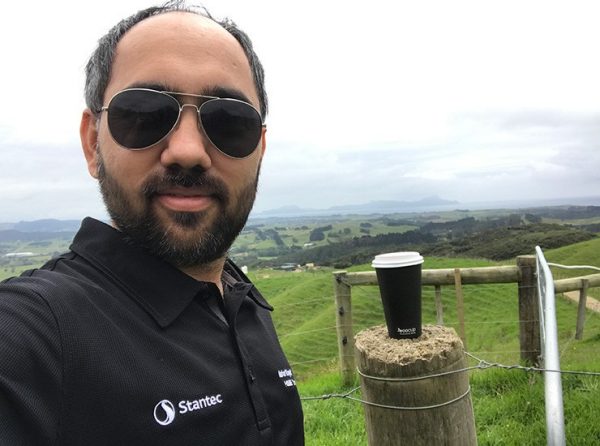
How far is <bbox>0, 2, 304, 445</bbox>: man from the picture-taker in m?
1.03

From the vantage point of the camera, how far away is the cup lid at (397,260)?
168cm

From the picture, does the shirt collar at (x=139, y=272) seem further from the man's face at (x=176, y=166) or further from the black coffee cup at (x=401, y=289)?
the black coffee cup at (x=401, y=289)

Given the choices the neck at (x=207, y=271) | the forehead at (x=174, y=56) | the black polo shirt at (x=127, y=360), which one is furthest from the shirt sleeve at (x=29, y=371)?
the forehead at (x=174, y=56)

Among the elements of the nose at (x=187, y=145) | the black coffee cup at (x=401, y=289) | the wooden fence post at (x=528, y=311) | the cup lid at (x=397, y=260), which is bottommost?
the wooden fence post at (x=528, y=311)

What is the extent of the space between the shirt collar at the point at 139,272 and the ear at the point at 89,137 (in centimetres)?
23

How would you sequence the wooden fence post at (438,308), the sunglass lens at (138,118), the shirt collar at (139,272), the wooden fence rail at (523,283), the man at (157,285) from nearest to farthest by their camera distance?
the man at (157,285), the shirt collar at (139,272), the sunglass lens at (138,118), the wooden fence post at (438,308), the wooden fence rail at (523,283)

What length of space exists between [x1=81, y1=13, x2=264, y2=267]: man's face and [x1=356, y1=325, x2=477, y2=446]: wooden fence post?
685 millimetres

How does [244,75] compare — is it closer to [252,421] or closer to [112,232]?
[112,232]

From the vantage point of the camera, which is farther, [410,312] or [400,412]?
[410,312]

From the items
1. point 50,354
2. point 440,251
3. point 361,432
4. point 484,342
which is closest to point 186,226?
point 50,354

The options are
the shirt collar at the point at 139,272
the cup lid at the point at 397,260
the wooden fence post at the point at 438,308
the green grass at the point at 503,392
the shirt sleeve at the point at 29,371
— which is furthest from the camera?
the wooden fence post at the point at 438,308

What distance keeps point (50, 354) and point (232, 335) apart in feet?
1.88

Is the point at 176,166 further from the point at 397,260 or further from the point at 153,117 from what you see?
the point at 397,260

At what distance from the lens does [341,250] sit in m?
76.8
